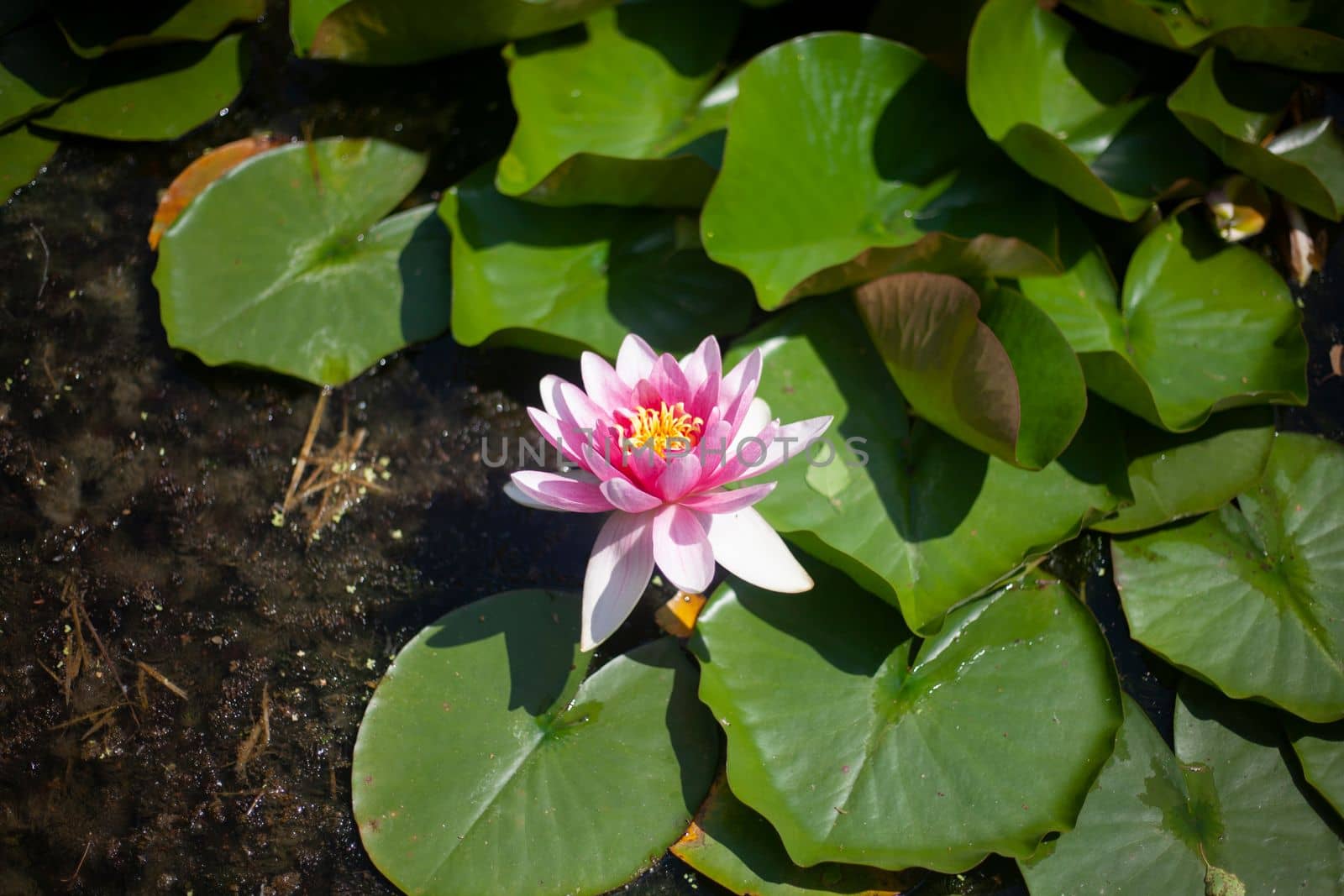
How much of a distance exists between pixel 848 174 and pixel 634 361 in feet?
3.18

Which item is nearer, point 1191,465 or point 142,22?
point 1191,465

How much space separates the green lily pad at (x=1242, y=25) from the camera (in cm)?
244

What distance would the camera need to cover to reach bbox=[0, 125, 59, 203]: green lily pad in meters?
2.79

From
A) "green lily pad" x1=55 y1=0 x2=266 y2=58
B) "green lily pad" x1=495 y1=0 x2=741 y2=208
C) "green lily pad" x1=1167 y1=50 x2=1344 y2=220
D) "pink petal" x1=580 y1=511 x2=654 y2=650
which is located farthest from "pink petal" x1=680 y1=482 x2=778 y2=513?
"green lily pad" x1=55 y1=0 x2=266 y2=58

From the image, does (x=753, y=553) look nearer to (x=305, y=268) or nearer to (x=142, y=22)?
(x=305, y=268)


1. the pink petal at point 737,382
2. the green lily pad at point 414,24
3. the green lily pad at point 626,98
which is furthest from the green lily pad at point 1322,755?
the green lily pad at point 414,24

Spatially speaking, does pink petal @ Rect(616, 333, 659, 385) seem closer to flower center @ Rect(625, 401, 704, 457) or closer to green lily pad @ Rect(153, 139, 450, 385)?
flower center @ Rect(625, 401, 704, 457)

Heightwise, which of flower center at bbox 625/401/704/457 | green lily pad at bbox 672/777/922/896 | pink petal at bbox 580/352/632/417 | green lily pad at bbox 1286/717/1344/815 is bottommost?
green lily pad at bbox 672/777/922/896

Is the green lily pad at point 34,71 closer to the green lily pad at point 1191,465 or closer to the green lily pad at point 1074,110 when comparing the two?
the green lily pad at point 1074,110

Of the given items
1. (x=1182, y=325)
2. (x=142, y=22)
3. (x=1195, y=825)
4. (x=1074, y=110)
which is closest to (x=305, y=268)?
(x=142, y=22)

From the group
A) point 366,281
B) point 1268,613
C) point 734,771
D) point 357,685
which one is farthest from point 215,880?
point 1268,613

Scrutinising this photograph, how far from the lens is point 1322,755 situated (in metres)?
2.01

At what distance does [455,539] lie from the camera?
2.34 m

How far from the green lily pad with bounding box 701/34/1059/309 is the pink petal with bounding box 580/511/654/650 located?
2.36 ft
